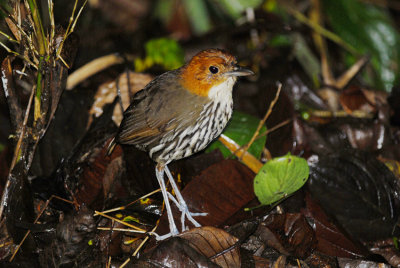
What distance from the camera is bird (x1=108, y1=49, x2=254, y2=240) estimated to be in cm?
323

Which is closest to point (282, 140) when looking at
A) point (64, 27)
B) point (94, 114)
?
point (94, 114)

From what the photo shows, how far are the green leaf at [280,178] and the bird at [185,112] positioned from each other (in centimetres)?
42

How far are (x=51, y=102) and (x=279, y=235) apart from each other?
174 cm

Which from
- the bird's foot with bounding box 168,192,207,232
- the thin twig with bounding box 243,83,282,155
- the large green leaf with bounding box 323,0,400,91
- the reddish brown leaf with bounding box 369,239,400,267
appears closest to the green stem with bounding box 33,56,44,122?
the bird's foot with bounding box 168,192,207,232

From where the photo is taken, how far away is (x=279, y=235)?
3.13 m

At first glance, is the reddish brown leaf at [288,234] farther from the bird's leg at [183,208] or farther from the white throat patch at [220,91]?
the white throat patch at [220,91]

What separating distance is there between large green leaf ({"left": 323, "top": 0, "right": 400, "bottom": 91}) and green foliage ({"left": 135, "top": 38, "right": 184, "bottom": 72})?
1739 mm

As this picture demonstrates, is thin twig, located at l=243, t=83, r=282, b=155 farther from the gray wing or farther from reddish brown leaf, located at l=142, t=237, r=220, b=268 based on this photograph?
reddish brown leaf, located at l=142, t=237, r=220, b=268

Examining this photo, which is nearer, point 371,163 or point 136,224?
point 136,224

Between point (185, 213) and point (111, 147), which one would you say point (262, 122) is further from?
point (111, 147)

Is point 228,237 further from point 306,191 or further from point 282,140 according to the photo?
point 282,140

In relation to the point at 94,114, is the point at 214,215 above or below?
below

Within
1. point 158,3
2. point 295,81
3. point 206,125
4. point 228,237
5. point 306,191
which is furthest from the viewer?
point 158,3

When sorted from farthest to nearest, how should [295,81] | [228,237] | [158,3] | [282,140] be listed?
[158,3] → [295,81] → [282,140] → [228,237]
